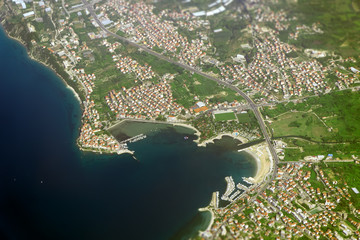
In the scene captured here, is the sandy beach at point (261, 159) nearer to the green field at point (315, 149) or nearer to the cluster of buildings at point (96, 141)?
the green field at point (315, 149)

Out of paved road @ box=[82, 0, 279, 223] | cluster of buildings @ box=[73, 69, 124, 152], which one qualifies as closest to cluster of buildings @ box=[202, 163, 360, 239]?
paved road @ box=[82, 0, 279, 223]

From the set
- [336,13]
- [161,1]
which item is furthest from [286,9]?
[161,1]

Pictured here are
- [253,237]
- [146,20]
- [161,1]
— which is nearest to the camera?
[253,237]

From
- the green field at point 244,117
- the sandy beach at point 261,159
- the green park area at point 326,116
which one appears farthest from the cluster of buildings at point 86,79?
the green park area at point 326,116

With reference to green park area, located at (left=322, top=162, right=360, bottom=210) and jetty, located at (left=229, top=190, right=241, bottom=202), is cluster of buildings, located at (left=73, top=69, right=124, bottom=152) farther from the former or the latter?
green park area, located at (left=322, top=162, right=360, bottom=210)

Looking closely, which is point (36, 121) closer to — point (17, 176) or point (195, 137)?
point (17, 176)

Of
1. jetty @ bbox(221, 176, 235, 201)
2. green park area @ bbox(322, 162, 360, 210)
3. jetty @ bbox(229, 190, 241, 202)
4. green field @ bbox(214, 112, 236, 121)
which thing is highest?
green field @ bbox(214, 112, 236, 121)

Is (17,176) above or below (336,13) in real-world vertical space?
above

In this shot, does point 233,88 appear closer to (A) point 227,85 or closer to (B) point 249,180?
(A) point 227,85
